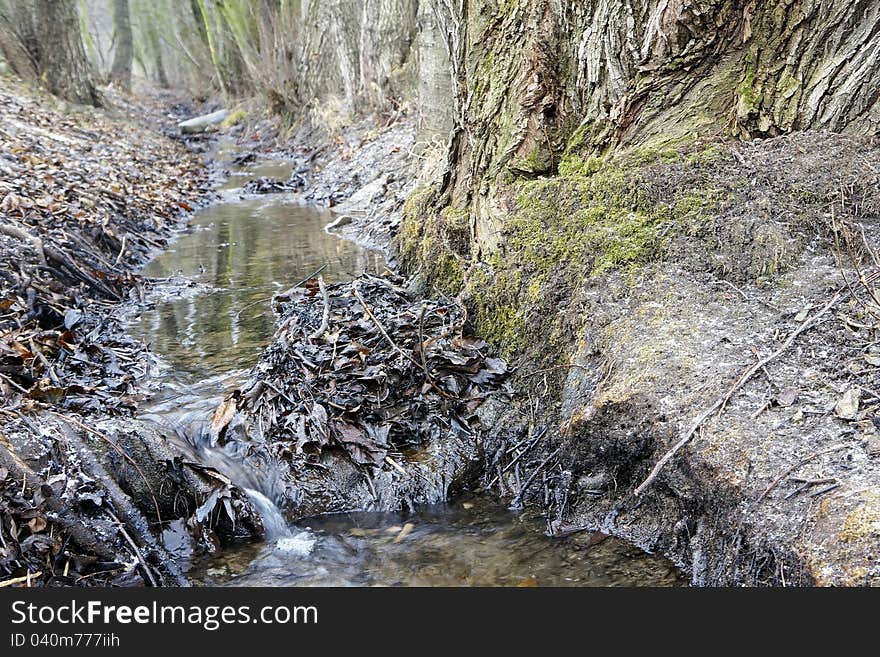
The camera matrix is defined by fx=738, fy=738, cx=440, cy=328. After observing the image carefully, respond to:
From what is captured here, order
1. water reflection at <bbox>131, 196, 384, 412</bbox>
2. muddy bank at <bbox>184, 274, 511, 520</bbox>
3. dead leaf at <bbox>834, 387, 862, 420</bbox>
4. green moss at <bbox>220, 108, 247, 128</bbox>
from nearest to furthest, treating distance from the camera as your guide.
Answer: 1. dead leaf at <bbox>834, 387, 862, 420</bbox>
2. muddy bank at <bbox>184, 274, 511, 520</bbox>
3. water reflection at <bbox>131, 196, 384, 412</bbox>
4. green moss at <bbox>220, 108, 247, 128</bbox>

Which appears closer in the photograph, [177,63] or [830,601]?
[830,601]

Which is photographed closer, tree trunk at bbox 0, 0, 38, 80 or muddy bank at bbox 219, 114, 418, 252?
muddy bank at bbox 219, 114, 418, 252

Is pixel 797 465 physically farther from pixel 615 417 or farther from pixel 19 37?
pixel 19 37

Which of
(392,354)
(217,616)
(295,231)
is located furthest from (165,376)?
(295,231)

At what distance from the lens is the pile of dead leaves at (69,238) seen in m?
4.64

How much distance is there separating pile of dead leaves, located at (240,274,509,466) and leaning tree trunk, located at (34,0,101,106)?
14.1 metres

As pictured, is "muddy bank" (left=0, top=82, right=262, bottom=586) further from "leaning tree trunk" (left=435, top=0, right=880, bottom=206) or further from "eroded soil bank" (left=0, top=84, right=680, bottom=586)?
"leaning tree trunk" (left=435, top=0, right=880, bottom=206)

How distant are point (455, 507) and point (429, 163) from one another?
4711mm

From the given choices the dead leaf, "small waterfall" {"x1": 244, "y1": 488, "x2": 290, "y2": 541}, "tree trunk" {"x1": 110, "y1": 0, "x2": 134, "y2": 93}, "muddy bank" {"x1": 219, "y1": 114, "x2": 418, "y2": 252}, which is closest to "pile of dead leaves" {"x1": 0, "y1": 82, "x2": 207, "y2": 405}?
"small waterfall" {"x1": 244, "y1": 488, "x2": 290, "y2": 541}

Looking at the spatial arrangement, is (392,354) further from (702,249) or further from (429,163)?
(429,163)

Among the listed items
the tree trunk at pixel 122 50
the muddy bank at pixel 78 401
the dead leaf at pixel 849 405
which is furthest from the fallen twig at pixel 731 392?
the tree trunk at pixel 122 50

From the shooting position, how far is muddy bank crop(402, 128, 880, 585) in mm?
2754

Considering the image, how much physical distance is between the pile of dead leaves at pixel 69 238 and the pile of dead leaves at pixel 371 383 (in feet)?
3.62

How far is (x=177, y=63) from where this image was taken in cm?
3716
